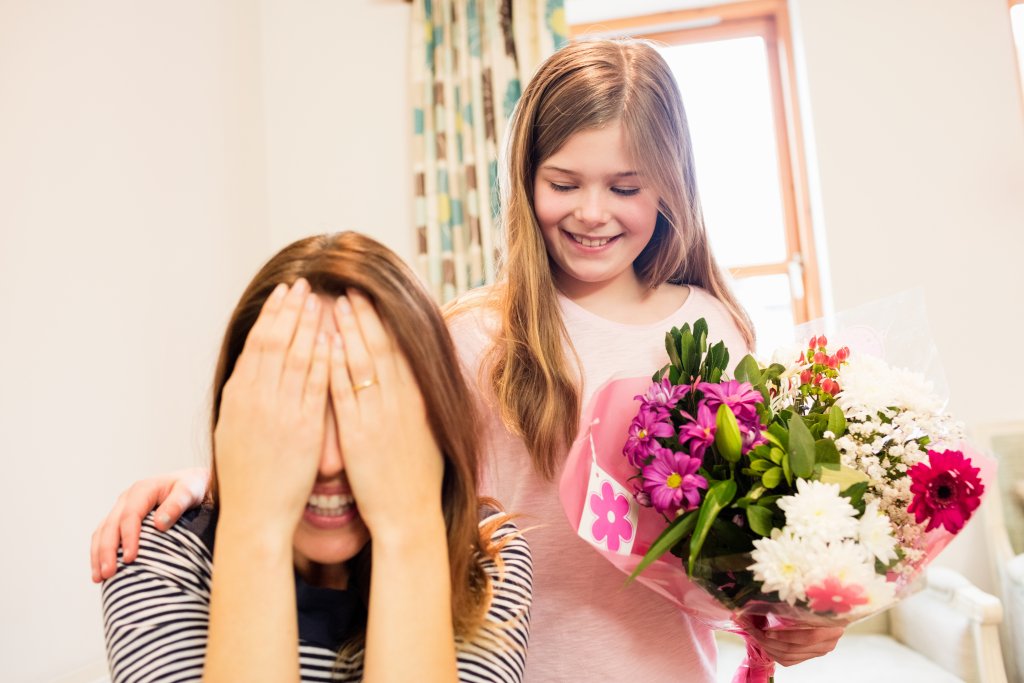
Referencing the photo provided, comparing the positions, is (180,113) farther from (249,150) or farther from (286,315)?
(286,315)

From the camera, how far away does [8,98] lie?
1.67m

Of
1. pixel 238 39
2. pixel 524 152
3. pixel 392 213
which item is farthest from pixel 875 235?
pixel 238 39

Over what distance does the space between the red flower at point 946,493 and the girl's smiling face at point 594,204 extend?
1.61 ft

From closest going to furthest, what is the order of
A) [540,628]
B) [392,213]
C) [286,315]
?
[286,315]
[540,628]
[392,213]

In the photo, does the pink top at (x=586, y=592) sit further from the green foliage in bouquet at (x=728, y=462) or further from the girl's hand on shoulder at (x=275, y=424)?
the girl's hand on shoulder at (x=275, y=424)

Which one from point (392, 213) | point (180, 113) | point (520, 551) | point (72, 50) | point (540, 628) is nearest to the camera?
point (520, 551)

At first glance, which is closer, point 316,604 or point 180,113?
point 316,604

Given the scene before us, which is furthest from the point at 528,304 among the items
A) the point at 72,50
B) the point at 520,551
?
the point at 72,50

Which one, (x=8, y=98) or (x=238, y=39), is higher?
(x=238, y=39)

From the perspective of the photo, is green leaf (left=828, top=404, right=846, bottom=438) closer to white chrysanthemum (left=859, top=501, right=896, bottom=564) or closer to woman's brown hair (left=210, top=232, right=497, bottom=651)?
white chrysanthemum (left=859, top=501, right=896, bottom=564)

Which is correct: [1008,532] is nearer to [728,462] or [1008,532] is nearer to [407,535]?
[728,462]

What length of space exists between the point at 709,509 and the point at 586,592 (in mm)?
309

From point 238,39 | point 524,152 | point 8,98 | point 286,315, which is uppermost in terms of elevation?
point 238,39

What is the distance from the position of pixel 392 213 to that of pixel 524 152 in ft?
6.78
